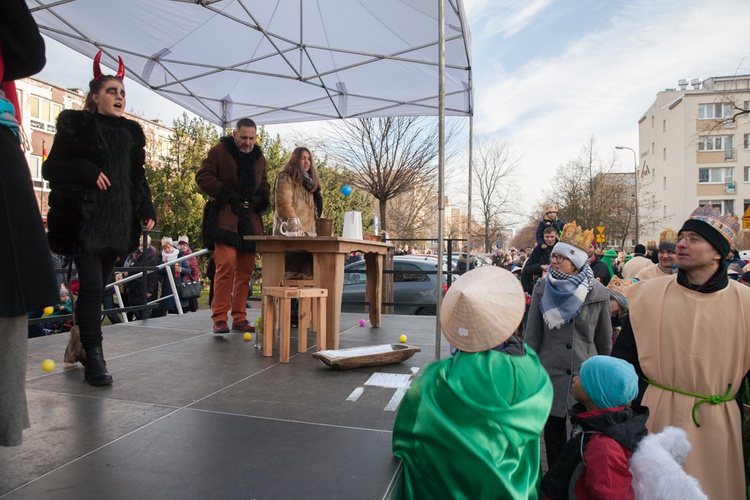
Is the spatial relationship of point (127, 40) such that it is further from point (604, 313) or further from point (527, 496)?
point (527, 496)

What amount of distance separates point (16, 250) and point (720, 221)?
10.1 ft

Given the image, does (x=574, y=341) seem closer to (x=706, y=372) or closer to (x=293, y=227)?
(x=706, y=372)

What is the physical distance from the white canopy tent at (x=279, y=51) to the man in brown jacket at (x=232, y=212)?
1.98 meters

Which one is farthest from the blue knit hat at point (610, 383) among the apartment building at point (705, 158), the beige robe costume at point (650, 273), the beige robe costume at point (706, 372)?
the apartment building at point (705, 158)

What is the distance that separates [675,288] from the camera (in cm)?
259

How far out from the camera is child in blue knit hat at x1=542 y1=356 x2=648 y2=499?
6.35 feet

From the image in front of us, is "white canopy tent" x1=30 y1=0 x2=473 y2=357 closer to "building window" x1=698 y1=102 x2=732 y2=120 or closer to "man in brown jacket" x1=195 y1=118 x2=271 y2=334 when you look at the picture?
"man in brown jacket" x1=195 y1=118 x2=271 y2=334

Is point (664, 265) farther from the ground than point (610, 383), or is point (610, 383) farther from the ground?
point (664, 265)

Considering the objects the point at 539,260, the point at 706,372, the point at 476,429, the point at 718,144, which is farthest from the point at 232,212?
the point at 718,144

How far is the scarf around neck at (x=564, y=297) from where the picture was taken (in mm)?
3289

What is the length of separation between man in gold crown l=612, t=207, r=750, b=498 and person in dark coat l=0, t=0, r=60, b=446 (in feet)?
8.86

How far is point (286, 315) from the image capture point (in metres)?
3.75

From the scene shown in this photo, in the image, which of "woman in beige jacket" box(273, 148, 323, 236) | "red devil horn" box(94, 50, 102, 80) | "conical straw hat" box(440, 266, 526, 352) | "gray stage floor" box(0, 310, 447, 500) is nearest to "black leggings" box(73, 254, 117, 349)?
"gray stage floor" box(0, 310, 447, 500)

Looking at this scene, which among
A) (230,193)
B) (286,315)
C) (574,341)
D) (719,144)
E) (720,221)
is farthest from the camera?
(719,144)
